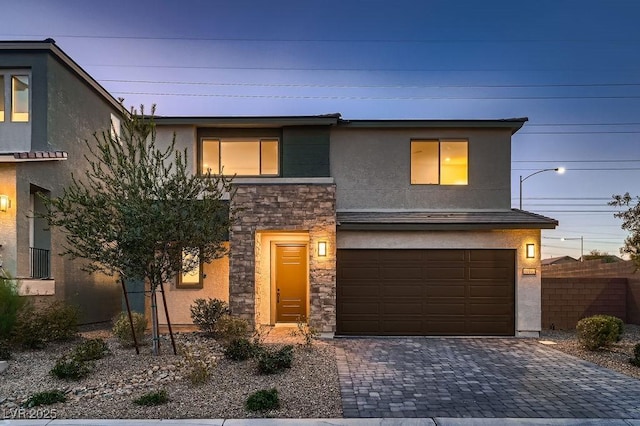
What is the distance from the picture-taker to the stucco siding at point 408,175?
12680 millimetres

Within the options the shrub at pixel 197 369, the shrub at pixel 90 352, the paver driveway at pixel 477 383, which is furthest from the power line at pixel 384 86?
the shrub at pixel 197 369

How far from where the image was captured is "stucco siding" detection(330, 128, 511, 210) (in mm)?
12680

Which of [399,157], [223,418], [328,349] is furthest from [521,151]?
[223,418]

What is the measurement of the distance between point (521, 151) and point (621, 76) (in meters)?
6.31

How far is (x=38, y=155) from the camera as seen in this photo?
1060 centimetres

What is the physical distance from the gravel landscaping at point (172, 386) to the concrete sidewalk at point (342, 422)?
6.8 inches

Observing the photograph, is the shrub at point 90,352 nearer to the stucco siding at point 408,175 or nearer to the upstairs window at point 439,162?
the stucco siding at point 408,175

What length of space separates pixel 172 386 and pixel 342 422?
2823mm

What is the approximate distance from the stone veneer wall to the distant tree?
22.2ft

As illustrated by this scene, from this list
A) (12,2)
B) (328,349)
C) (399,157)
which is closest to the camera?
(328,349)

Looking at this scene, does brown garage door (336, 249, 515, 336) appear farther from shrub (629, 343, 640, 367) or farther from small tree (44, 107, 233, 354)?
small tree (44, 107, 233, 354)

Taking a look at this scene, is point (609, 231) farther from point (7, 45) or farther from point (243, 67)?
point (7, 45)

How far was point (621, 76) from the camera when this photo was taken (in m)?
19.2

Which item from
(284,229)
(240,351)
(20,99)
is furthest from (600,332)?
(20,99)
